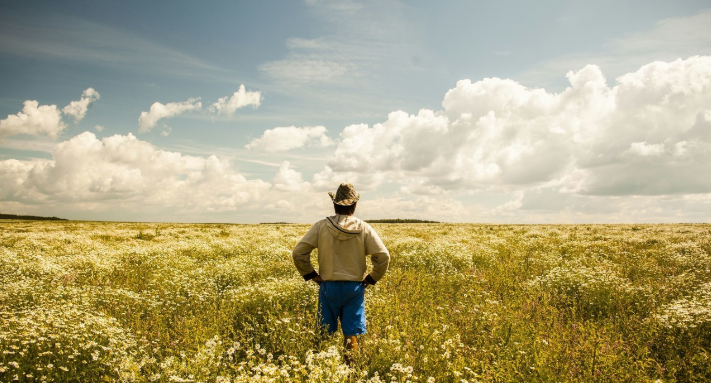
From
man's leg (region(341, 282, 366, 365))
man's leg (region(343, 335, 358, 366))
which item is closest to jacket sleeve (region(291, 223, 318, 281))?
man's leg (region(341, 282, 366, 365))

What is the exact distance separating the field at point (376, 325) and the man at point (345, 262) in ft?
1.04

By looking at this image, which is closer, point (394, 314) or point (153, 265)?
point (394, 314)

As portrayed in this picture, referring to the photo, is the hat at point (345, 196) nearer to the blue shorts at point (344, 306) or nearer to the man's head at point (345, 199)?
the man's head at point (345, 199)

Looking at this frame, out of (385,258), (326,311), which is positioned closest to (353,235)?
(385,258)

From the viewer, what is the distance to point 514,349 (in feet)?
16.9

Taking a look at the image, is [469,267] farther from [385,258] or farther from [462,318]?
[385,258]

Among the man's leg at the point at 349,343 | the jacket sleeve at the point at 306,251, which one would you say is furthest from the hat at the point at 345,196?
the man's leg at the point at 349,343

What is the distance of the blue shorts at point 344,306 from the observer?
4.89 metres

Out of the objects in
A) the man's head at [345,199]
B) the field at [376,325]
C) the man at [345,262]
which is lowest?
the field at [376,325]

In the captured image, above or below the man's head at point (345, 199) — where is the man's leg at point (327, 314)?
below

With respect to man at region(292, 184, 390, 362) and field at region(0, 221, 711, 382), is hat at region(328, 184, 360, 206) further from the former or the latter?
field at region(0, 221, 711, 382)

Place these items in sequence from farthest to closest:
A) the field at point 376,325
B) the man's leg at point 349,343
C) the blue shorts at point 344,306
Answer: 1. the blue shorts at point 344,306
2. the man's leg at point 349,343
3. the field at point 376,325

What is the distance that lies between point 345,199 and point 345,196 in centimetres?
5

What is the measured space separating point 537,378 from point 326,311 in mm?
2994
